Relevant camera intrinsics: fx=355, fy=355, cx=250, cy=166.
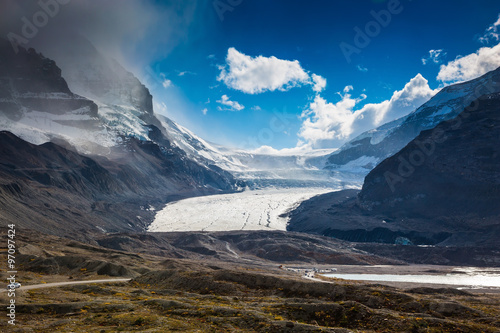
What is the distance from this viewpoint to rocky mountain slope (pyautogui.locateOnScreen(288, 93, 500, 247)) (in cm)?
15112

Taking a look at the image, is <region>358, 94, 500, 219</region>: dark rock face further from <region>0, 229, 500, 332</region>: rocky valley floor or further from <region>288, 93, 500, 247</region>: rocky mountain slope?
<region>0, 229, 500, 332</region>: rocky valley floor

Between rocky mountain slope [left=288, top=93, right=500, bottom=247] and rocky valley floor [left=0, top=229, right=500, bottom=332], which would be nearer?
rocky valley floor [left=0, top=229, right=500, bottom=332]

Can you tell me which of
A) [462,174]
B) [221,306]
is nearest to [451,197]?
[462,174]

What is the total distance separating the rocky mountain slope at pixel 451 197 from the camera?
5950 inches

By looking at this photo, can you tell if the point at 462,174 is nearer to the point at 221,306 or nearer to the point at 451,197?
the point at 451,197

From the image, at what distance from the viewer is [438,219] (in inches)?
6496

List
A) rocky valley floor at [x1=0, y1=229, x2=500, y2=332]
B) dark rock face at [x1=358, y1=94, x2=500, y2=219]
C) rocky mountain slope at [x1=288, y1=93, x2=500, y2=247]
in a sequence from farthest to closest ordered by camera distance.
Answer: dark rock face at [x1=358, y1=94, x2=500, y2=219], rocky mountain slope at [x1=288, y1=93, x2=500, y2=247], rocky valley floor at [x1=0, y1=229, x2=500, y2=332]

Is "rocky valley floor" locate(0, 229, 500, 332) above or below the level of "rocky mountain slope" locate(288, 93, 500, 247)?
below

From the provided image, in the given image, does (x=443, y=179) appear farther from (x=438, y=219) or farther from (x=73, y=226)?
(x=73, y=226)

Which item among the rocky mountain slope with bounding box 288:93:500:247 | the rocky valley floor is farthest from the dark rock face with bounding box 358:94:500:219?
the rocky valley floor

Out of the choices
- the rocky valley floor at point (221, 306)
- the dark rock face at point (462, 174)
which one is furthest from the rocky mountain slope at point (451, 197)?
the rocky valley floor at point (221, 306)

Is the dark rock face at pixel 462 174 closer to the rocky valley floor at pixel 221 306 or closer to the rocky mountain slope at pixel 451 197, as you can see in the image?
the rocky mountain slope at pixel 451 197

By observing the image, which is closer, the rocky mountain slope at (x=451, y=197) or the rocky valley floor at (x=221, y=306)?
the rocky valley floor at (x=221, y=306)

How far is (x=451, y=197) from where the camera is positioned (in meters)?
172
